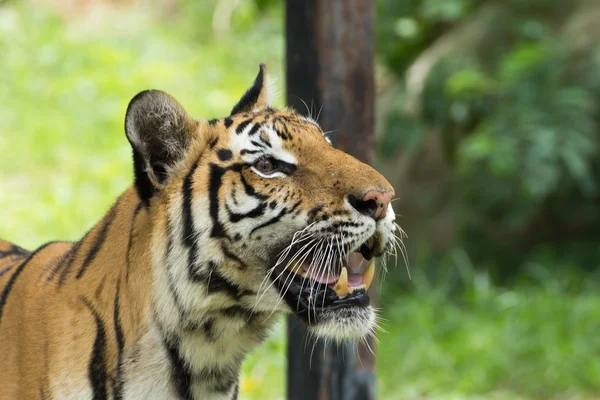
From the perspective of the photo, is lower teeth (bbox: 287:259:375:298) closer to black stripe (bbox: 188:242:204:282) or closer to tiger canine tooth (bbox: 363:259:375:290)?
tiger canine tooth (bbox: 363:259:375:290)

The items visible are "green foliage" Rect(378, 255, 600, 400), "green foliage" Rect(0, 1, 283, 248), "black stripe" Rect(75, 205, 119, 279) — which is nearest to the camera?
"black stripe" Rect(75, 205, 119, 279)

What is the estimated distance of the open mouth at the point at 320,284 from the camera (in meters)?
1.97

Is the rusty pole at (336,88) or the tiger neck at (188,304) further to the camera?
the rusty pole at (336,88)

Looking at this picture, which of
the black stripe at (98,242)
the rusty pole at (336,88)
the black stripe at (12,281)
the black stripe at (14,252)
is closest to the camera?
the black stripe at (98,242)

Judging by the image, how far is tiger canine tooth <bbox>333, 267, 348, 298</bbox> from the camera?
1.99 meters

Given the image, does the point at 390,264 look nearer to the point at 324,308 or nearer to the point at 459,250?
the point at 459,250

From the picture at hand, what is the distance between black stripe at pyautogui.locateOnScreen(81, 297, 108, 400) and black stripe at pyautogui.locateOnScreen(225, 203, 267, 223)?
41 cm

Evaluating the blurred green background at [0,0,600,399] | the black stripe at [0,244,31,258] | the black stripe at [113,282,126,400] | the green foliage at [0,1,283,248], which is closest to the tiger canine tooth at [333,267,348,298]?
the black stripe at [113,282,126,400]

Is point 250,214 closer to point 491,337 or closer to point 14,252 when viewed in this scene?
point 14,252

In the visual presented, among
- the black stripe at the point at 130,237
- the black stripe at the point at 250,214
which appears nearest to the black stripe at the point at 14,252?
the black stripe at the point at 130,237

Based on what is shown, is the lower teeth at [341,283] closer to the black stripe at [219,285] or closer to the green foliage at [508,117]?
the black stripe at [219,285]

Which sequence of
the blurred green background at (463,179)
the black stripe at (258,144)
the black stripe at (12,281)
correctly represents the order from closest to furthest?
the black stripe at (258,144) → the black stripe at (12,281) → the blurred green background at (463,179)

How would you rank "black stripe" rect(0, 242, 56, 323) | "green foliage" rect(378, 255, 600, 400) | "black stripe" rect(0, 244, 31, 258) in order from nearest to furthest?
"black stripe" rect(0, 242, 56, 323) → "black stripe" rect(0, 244, 31, 258) → "green foliage" rect(378, 255, 600, 400)

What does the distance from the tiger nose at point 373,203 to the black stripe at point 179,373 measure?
547mm
